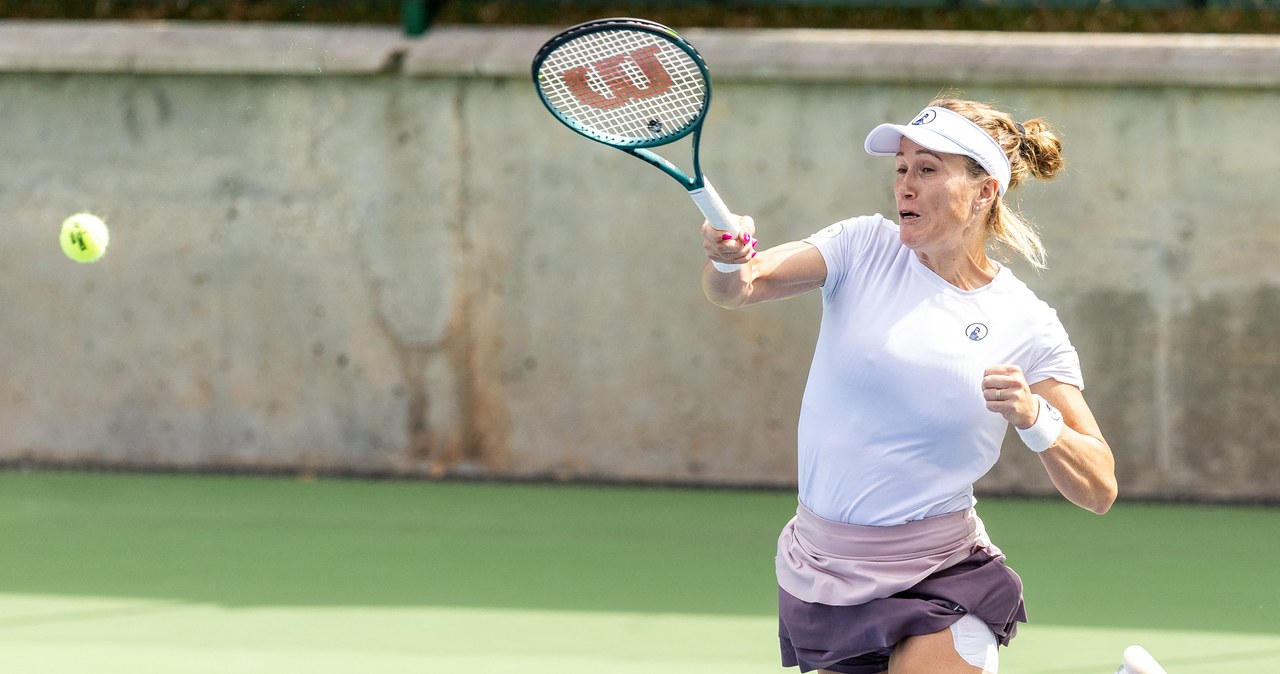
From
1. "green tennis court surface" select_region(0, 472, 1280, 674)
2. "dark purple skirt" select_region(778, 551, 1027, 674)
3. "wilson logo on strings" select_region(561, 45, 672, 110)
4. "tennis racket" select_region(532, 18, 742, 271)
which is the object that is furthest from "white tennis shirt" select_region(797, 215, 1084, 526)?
"green tennis court surface" select_region(0, 472, 1280, 674)

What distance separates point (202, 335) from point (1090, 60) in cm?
392

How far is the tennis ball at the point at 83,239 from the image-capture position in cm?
656

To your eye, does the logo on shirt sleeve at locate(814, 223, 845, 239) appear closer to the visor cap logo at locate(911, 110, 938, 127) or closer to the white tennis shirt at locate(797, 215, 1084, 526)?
the white tennis shirt at locate(797, 215, 1084, 526)

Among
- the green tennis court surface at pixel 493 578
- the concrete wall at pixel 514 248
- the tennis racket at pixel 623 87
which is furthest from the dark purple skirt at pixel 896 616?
the concrete wall at pixel 514 248

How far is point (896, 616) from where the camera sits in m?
3.23

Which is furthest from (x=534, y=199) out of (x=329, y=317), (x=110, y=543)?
(x=110, y=543)

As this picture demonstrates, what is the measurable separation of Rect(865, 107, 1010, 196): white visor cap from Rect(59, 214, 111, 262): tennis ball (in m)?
4.14

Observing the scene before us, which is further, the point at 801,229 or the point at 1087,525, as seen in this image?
the point at 801,229

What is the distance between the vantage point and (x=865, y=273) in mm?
3359

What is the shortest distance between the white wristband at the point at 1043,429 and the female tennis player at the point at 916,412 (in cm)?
8

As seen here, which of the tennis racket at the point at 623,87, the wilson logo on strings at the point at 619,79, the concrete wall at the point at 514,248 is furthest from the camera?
the concrete wall at the point at 514,248

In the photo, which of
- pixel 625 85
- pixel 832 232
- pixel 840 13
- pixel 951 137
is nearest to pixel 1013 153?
pixel 951 137

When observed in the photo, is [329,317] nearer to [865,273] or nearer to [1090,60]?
[1090,60]

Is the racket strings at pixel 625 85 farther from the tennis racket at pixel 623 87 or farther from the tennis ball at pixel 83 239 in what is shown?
the tennis ball at pixel 83 239
